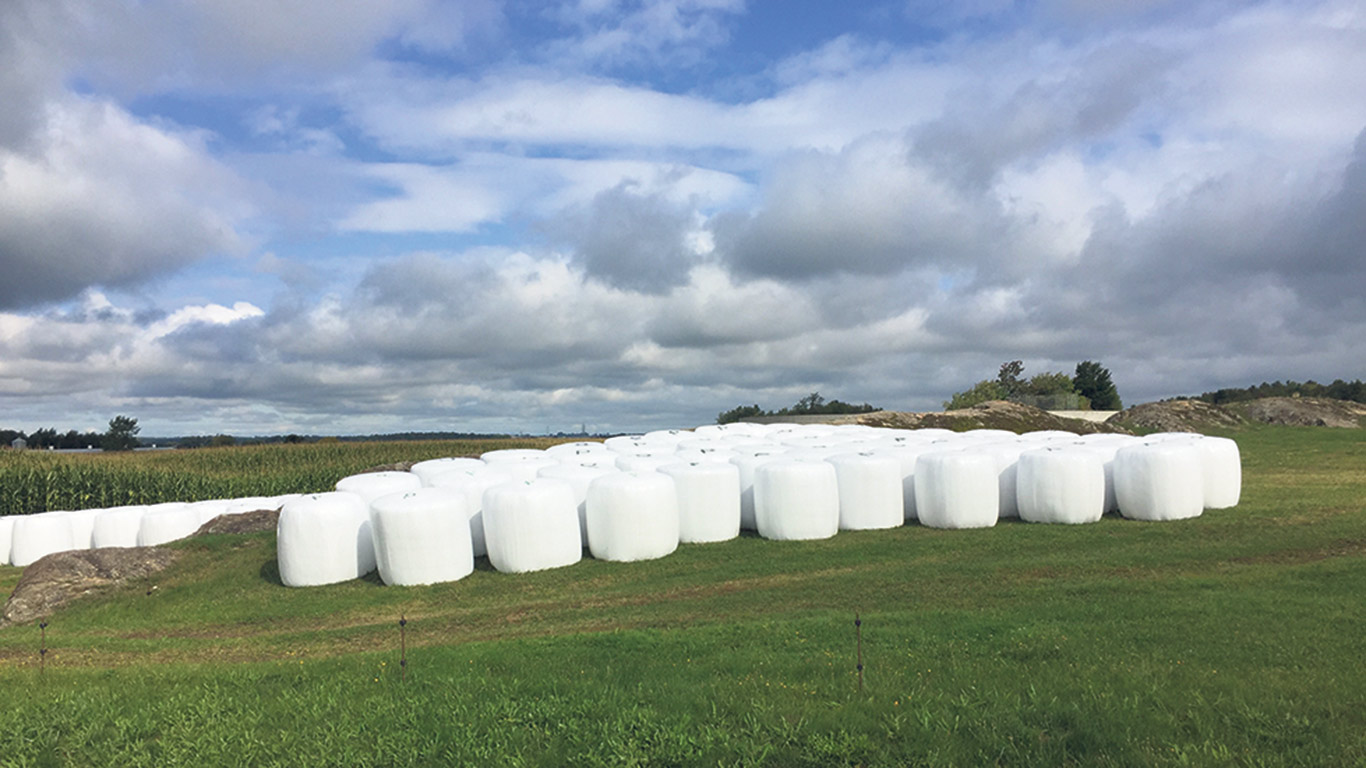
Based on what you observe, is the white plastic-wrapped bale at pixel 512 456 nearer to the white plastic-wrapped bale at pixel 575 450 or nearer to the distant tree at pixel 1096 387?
the white plastic-wrapped bale at pixel 575 450

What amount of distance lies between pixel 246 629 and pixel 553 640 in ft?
29.7

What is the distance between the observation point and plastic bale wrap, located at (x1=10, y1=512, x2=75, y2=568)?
27594mm

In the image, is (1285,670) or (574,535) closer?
(1285,670)

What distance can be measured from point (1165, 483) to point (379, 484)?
2076cm

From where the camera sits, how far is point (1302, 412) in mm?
59531

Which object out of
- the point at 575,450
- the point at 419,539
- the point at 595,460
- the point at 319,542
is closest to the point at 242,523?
the point at 319,542

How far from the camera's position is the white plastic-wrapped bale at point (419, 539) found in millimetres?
18734

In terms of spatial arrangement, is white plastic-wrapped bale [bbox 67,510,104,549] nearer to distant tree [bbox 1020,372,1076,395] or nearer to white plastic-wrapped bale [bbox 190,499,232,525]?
white plastic-wrapped bale [bbox 190,499,232,525]

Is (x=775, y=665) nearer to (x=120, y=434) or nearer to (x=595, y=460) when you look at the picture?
(x=595, y=460)

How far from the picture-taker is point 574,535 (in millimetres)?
19812

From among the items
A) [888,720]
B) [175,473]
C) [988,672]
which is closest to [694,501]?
[988,672]

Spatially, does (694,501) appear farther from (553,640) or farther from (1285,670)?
(1285,670)

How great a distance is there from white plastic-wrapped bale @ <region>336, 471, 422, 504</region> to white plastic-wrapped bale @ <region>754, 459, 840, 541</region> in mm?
9908

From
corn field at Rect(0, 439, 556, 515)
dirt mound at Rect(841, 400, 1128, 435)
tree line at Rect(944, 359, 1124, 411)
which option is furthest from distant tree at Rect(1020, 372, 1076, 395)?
corn field at Rect(0, 439, 556, 515)
